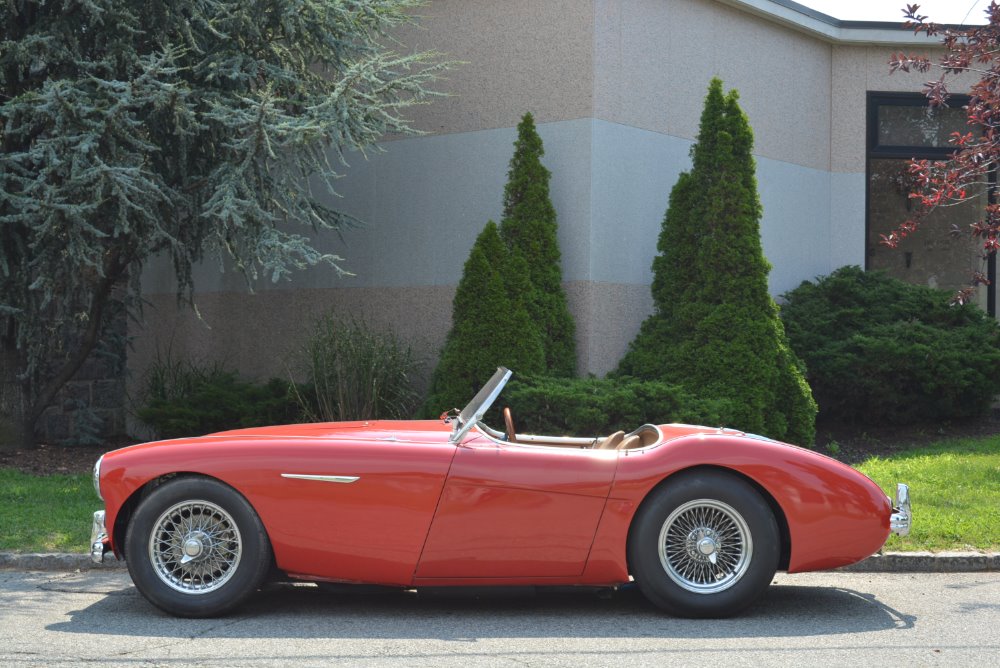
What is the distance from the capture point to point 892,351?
11.9 m

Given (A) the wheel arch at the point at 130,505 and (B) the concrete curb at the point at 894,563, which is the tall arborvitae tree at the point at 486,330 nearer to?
(B) the concrete curb at the point at 894,563

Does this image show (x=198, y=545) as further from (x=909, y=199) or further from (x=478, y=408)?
(x=909, y=199)

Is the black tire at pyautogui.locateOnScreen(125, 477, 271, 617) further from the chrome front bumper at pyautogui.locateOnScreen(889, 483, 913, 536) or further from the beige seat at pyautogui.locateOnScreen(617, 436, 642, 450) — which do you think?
the chrome front bumper at pyautogui.locateOnScreen(889, 483, 913, 536)

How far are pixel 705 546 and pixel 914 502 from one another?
139 inches

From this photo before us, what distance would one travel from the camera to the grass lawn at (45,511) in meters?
7.38

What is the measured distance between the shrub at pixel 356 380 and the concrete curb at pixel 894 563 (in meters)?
4.55

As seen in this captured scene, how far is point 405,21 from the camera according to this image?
484 inches

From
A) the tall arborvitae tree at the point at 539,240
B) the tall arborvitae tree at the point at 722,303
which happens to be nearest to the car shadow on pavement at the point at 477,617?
the tall arborvitae tree at the point at 722,303

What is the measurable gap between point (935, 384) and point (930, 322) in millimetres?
1286

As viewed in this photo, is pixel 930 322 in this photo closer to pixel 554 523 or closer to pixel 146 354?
pixel 554 523

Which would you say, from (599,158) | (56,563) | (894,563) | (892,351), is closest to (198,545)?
(56,563)

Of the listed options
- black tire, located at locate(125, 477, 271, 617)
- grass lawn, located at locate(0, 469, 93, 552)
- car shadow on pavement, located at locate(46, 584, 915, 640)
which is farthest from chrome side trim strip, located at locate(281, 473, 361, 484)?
grass lawn, located at locate(0, 469, 93, 552)

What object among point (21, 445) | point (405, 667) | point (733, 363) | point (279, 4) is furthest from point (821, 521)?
point (21, 445)

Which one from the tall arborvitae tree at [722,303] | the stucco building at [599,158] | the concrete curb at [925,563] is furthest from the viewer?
the stucco building at [599,158]
